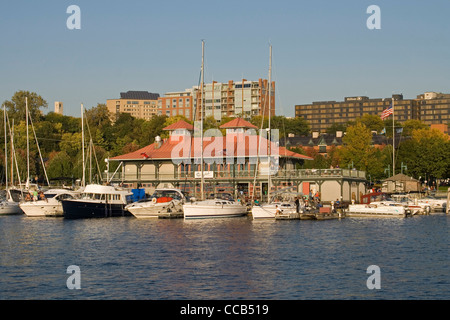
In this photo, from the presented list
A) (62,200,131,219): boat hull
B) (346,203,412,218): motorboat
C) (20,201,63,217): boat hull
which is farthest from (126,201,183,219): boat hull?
(346,203,412,218): motorboat

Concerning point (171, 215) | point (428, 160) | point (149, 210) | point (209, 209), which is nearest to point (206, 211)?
point (209, 209)

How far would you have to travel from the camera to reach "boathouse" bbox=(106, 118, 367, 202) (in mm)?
85000

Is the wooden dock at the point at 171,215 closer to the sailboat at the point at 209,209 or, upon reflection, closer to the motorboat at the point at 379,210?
the sailboat at the point at 209,209

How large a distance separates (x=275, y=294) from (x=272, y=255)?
40.1 feet

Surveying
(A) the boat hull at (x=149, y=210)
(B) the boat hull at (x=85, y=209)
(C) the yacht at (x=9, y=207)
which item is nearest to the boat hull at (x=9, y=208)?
(C) the yacht at (x=9, y=207)

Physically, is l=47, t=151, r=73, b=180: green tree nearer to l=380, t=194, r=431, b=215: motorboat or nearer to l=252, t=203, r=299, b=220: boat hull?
l=252, t=203, r=299, b=220: boat hull

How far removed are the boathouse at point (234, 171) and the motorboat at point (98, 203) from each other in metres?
11.3

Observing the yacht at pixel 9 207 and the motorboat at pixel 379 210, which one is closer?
the motorboat at pixel 379 210

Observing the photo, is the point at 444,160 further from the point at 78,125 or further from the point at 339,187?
the point at 78,125

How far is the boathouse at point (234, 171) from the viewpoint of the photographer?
85000mm

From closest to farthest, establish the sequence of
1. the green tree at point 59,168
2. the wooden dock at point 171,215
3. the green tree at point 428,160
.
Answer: the wooden dock at point 171,215, the green tree at point 59,168, the green tree at point 428,160

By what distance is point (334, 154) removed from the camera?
488 feet

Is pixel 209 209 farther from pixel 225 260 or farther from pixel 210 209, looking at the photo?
pixel 225 260
